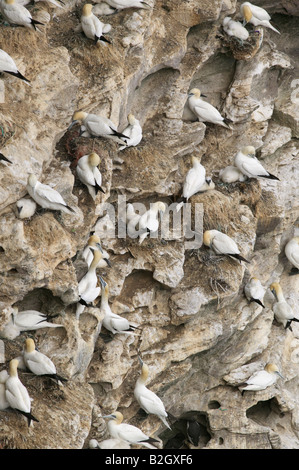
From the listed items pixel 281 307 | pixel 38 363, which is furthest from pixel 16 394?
pixel 281 307

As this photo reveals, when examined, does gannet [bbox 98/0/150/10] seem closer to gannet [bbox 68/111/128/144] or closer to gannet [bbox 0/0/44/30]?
gannet [bbox 68/111/128/144]

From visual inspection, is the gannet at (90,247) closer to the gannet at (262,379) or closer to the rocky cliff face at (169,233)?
the rocky cliff face at (169,233)

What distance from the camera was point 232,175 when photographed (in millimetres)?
14258

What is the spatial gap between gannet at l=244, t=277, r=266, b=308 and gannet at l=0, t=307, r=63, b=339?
14.4 feet

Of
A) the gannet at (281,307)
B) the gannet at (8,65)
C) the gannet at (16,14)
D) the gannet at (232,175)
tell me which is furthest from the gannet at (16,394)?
the gannet at (281,307)

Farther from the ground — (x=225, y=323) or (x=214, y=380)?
(x=225, y=323)

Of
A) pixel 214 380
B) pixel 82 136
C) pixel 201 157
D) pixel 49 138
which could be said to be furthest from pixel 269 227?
pixel 49 138

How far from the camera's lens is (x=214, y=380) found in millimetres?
13734

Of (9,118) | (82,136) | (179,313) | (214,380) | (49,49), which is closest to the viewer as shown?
(9,118)

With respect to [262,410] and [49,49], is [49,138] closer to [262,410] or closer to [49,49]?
[49,49]

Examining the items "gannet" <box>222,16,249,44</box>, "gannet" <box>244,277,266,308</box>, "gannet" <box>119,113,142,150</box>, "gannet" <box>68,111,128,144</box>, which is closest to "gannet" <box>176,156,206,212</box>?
"gannet" <box>119,113,142,150</box>

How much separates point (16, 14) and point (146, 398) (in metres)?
5.09

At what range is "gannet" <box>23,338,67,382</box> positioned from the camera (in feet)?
31.7

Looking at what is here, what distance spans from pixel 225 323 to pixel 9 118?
5027mm
